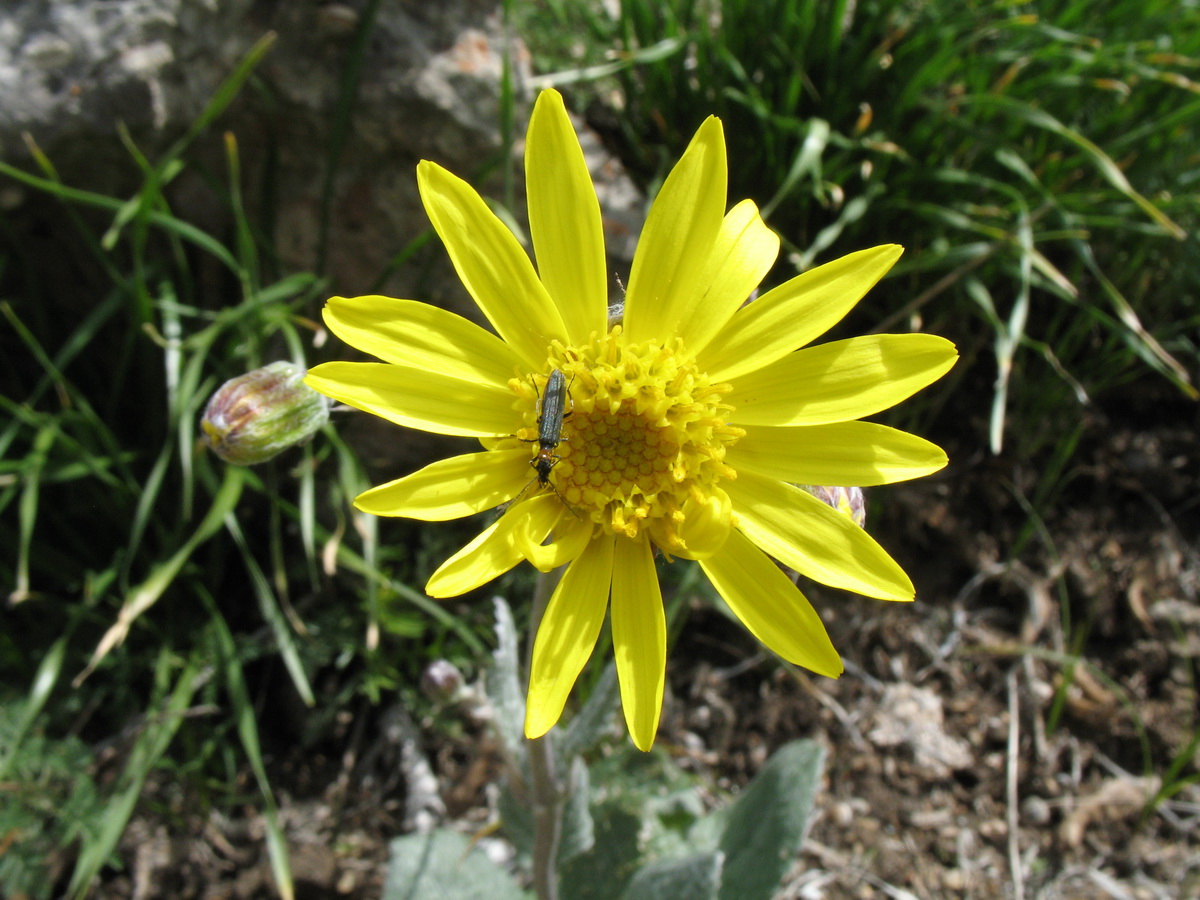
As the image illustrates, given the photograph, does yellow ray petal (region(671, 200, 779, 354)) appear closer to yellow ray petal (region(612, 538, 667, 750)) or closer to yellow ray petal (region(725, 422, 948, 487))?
yellow ray petal (region(725, 422, 948, 487))

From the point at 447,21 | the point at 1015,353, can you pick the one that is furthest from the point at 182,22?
the point at 1015,353

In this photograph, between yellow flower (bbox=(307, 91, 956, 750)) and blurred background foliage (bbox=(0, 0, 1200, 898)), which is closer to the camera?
yellow flower (bbox=(307, 91, 956, 750))

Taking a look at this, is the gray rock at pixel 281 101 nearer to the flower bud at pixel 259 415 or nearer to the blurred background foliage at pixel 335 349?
the blurred background foliage at pixel 335 349

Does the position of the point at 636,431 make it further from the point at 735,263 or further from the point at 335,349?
the point at 335,349

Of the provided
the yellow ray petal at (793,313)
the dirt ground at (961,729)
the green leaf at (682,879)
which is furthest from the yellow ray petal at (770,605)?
the dirt ground at (961,729)

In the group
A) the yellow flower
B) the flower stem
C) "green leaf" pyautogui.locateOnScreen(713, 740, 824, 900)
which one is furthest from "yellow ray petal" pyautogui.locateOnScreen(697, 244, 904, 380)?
"green leaf" pyautogui.locateOnScreen(713, 740, 824, 900)

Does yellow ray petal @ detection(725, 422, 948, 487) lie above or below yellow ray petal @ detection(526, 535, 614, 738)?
above

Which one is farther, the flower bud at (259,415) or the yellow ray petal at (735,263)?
the flower bud at (259,415)
